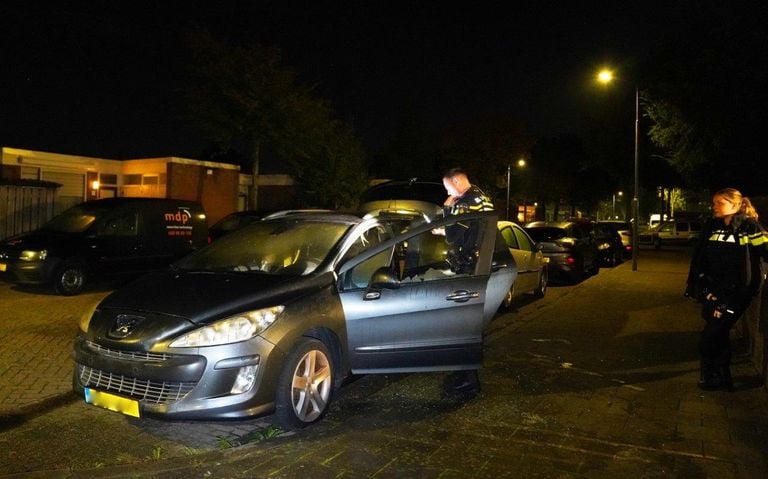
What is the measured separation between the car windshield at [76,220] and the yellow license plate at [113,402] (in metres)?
8.61

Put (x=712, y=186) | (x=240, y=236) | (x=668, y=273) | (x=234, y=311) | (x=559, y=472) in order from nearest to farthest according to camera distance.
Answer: (x=559, y=472), (x=234, y=311), (x=240, y=236), (x=668, y=273), (x=712, y=186)

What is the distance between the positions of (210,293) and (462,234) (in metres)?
2.54

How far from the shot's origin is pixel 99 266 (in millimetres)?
12266

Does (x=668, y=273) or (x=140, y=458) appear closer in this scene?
(x=140, y=458)

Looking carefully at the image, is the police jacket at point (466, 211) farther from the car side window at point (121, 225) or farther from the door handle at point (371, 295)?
the car side window at point (121, 225)

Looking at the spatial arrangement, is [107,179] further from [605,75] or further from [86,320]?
[86,320]

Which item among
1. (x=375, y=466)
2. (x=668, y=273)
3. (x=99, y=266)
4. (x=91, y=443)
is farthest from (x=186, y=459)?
(x=668, y=273)

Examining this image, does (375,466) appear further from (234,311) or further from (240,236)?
(240,236)

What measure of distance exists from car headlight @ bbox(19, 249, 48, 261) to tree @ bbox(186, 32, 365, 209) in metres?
11.6

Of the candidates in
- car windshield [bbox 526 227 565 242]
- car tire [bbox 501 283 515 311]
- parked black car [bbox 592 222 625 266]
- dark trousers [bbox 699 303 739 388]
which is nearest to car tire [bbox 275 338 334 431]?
dark trousers [bbox 699 303 739 388]

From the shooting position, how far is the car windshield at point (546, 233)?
52.4 ft

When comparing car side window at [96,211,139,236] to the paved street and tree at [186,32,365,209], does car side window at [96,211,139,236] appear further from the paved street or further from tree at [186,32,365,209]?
tree at [186,32,365,209]

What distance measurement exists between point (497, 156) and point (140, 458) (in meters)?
42.5

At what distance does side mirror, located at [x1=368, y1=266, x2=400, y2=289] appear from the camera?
203 inches
